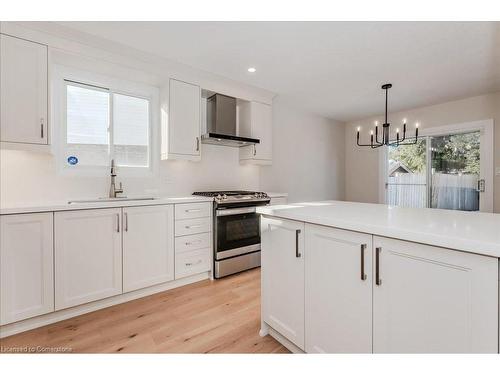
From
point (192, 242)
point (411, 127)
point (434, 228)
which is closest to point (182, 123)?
point (192, 242)

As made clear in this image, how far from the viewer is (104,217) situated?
2.24 metres

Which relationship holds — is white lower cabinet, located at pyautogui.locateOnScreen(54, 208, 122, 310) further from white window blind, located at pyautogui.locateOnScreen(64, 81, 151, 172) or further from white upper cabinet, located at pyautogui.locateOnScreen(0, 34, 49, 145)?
white window blind, located at pyautogui.locateOnScreen(64, 81, 151, 172)

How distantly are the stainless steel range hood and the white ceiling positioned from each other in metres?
0.35

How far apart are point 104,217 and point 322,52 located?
2.57 meters

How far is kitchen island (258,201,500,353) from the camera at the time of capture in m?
0.89

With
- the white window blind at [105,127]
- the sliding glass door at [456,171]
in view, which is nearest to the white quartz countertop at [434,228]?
the white window blind at [105,127]

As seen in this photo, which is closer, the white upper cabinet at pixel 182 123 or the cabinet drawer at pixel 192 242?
the cabinet drawer at pixel 192 242

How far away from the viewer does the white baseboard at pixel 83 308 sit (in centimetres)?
188

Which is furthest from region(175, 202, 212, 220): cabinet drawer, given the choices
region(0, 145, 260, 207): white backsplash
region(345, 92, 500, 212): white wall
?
region(345, 92, 500, 212): white wall

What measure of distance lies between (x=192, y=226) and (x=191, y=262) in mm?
397

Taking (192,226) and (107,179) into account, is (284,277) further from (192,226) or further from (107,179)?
(107,179)

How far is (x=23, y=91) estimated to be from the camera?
2.01 meters

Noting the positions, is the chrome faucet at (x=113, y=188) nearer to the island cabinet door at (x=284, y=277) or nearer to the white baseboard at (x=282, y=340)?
the island cabinet door at (x=284, y=277)

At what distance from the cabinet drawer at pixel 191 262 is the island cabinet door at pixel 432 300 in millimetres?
2042
